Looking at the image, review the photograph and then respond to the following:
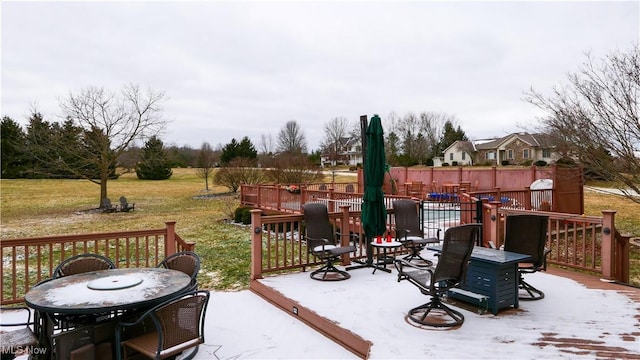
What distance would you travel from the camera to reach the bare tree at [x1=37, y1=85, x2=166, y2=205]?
67.9 ft

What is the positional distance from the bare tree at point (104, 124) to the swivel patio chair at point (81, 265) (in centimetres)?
1924

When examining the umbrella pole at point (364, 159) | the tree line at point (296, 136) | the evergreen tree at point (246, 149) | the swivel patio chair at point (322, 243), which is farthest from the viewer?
the evergreen tree at point (246, 149)

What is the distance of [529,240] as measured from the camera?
14.8 feet

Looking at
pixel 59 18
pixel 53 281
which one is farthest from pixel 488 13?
pixel 59 18

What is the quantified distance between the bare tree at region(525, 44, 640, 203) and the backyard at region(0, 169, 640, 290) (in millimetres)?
2345

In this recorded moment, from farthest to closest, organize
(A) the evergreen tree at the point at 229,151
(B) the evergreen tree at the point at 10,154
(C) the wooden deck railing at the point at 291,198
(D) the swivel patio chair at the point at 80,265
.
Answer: (A) the evergreen tree at the point at 229,151 → (B) the evergreen tree at the point at 10,154 → (C) the wooden deck railing at the point at 291,198 → (D) the swivel patio chair at the point at 80,265

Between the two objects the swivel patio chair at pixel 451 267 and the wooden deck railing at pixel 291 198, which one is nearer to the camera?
the swivel patio chair at pixel 451 267

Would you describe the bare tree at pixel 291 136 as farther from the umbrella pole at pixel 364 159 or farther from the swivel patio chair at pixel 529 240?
the swivel patio chair at pixel 529 240

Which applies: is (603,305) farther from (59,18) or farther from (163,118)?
(163,118)

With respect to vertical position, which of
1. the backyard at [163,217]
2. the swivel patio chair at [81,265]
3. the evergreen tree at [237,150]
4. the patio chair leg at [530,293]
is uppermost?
the evergreen tree at [237,150]

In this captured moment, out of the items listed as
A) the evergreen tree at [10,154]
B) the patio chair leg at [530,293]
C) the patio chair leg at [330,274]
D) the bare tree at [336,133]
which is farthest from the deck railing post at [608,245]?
the bare tree at [336,133]

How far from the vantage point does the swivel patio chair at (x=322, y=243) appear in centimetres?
563

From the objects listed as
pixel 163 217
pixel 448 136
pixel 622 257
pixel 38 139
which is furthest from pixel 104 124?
pixel 448 136

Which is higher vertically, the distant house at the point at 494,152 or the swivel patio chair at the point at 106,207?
the distant house at the point at 494,152
